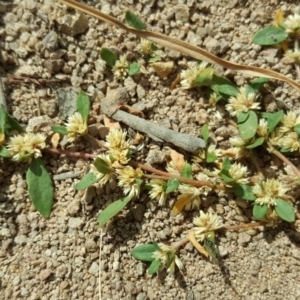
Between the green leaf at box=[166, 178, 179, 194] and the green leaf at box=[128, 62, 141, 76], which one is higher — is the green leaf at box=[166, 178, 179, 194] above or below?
below

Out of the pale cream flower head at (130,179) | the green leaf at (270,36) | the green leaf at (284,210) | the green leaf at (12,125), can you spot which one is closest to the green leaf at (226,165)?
the green leaf at (284,210)

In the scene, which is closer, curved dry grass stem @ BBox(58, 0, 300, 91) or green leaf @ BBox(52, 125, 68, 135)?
green leaf @ BBox(52, 125, 68, 135)

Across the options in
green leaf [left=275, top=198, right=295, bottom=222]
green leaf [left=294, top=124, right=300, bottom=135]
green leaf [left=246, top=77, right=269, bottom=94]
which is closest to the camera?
green leaf [left=275, top=198, right=295, bottom=222]

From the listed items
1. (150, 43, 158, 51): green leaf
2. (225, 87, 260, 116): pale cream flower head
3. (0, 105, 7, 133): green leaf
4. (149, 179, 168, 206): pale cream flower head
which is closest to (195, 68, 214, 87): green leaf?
(225, 87, 260, 116): pale cream flower head

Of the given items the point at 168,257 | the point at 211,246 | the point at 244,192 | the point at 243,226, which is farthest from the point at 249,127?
the point at 168,257

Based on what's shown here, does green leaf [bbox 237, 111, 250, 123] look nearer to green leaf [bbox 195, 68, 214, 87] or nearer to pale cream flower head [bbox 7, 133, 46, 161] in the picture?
green leaf [bbox 195, 68, 214, 87]

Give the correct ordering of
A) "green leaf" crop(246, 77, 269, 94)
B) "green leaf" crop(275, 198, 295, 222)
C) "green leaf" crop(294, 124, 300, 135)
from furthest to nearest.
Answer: "green leaf" crop(246, 77, 269, 94)
"green leaf" crop(294, 124, 300, 135)
"green leaf" crop(275, 198, 295, 222)
